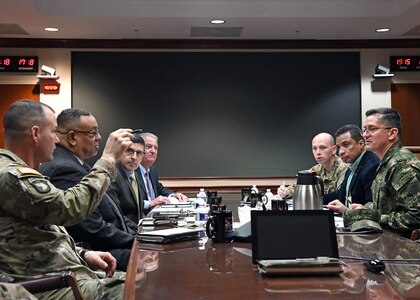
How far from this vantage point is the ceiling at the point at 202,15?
19.5ft

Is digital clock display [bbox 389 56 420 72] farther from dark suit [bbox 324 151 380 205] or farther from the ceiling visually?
dark suit [bbox 324 151 380 205]

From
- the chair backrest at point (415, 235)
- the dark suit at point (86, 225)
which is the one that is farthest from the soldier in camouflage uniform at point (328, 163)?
the dark suit at point (86, 225)

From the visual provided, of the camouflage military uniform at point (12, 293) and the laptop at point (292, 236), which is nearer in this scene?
the camouflage military uniform at point (12, 293)

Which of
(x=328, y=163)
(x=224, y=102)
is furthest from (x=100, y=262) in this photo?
(x=224, y=102)

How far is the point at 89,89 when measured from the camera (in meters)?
7.43

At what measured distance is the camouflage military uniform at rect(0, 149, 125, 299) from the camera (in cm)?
201

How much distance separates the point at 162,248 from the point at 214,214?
29cm

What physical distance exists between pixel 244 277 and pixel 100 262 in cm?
101

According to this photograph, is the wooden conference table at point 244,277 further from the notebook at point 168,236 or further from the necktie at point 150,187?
the necktie at point 150,187

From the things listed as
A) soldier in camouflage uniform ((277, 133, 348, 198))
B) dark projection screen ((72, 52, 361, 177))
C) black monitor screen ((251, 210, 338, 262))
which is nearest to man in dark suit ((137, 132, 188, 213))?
soldier in camouflage uniform ((277, 133, 348, 198))

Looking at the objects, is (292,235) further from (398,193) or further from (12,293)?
(398,193)

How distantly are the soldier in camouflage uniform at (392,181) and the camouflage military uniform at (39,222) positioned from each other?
55.3 inches

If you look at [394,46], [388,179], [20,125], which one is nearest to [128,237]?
[20,125]

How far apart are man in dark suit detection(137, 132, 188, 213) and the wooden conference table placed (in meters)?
2.41
